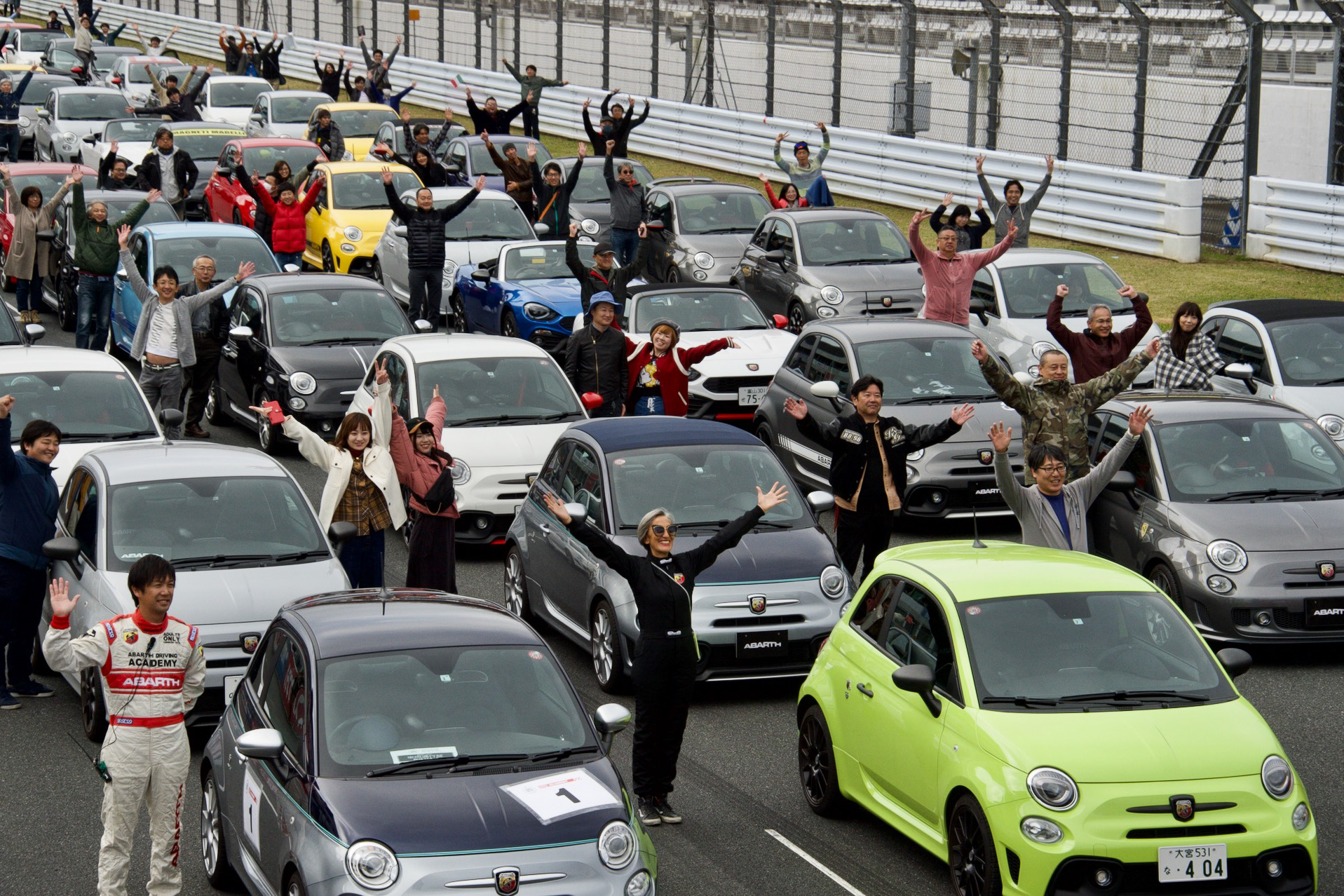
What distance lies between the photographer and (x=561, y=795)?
24.8ft

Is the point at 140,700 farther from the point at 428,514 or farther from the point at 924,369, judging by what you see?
the point at 924,369

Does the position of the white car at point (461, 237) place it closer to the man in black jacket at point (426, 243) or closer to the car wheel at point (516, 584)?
the man in black jacket at point (426, 243)

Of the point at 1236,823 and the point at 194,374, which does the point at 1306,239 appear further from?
the point at 1236,823

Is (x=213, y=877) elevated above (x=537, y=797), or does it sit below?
below

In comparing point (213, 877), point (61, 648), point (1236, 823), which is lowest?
point (213, 877)

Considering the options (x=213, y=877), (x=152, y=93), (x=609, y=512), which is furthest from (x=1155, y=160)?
(x=152, y=93)

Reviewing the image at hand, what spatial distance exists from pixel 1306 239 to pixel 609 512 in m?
15.9

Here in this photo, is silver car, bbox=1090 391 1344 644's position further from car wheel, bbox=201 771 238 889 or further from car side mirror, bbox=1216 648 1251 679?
car wheel, bbox=201 771 238 889

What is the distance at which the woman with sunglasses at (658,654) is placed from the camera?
369 inches

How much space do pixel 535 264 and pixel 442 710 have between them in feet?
48.9

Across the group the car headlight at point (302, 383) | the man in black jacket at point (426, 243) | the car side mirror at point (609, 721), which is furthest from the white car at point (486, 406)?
the car side mirror at point (609, 721)

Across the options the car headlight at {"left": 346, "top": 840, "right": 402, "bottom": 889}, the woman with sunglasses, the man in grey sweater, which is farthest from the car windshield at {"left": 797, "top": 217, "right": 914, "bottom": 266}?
the car headlight at {"left": 346, "top": 840, "right": 402, "bottom": 889}

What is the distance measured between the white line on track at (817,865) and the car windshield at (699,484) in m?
3.17

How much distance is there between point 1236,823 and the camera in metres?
7.72
